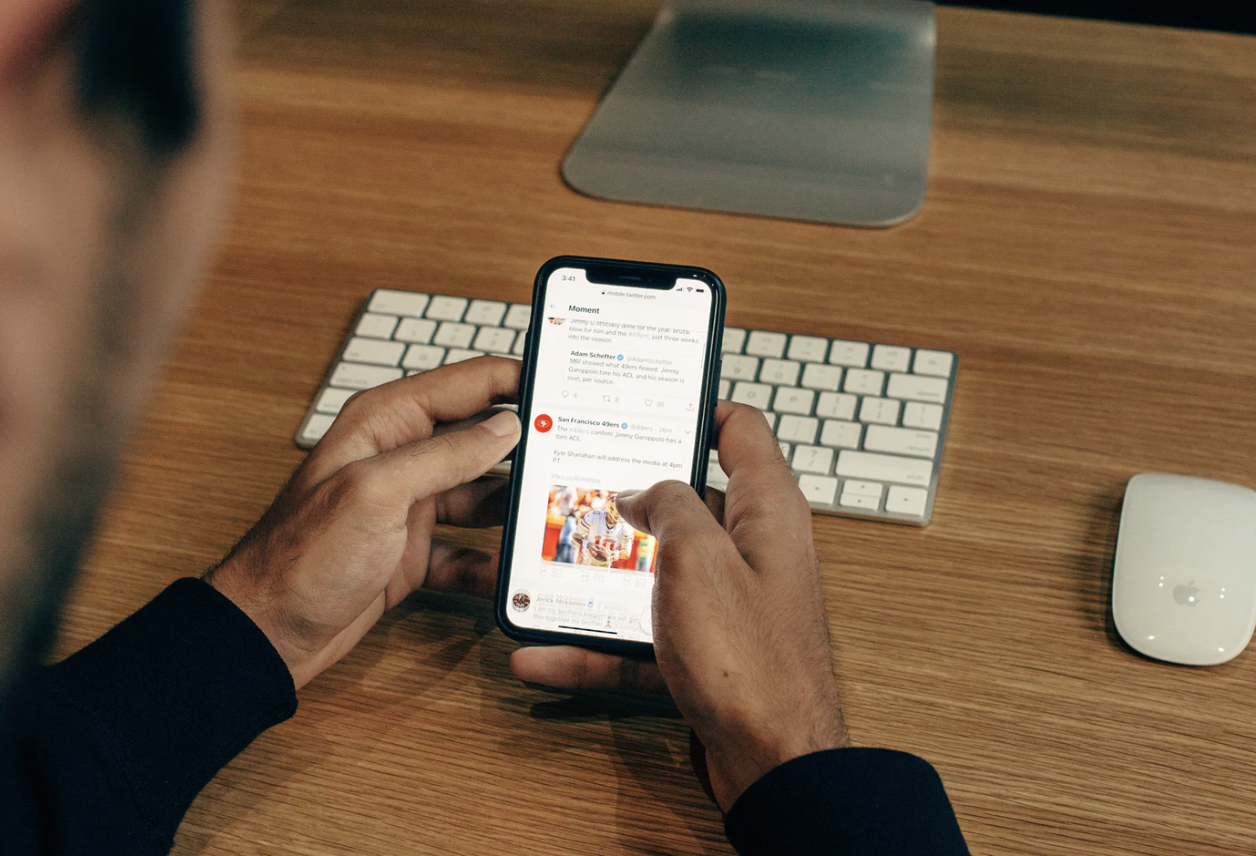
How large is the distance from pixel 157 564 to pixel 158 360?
501 mm

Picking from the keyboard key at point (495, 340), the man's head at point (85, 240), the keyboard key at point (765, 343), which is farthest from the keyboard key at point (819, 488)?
the man's head at point (85, 240)

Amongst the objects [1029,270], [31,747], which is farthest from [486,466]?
[1029,270]

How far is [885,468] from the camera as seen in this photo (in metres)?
0.59

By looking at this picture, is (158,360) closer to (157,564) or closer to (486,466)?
(486,466)

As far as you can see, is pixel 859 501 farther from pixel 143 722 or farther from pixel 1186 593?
pixel 143 722

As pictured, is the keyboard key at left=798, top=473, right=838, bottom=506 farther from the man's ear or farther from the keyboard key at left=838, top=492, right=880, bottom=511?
the man's ear

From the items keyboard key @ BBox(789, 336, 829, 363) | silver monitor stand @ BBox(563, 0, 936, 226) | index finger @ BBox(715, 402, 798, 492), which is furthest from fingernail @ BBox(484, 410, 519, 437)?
silver monitor stand @ BBox(563, 0, 936, 226)

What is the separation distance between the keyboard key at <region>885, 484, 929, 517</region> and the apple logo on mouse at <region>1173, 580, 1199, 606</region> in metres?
0.14

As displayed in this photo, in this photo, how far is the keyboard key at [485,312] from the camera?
67 cm

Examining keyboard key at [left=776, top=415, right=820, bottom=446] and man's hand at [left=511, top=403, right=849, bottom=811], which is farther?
keyboard key at [left=776, top=415, right=820, bottom=446]

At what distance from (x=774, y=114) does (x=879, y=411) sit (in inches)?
14.2

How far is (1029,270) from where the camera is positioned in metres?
0.72

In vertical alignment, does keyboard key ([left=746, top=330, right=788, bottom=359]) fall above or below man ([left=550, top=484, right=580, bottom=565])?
above

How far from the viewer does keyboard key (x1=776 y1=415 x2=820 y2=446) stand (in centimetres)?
60
